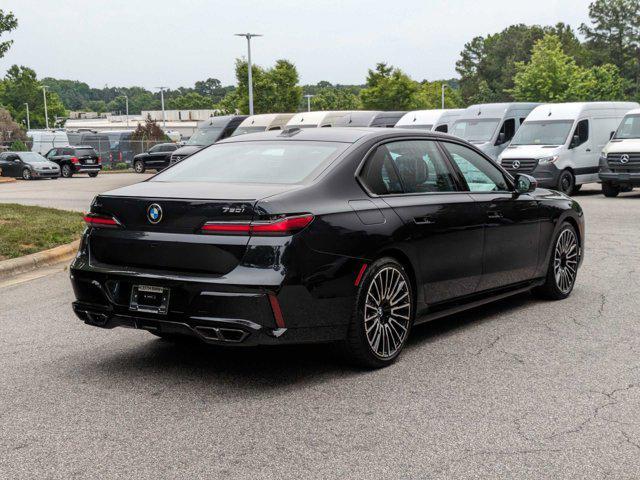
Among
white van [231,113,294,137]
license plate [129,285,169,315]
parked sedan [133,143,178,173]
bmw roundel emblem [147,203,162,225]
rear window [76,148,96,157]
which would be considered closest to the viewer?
license plate [129,285,169,315]

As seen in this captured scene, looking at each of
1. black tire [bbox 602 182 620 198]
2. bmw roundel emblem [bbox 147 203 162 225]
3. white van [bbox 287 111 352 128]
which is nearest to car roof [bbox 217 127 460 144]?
bmw roundel emblem [bbox 147 203 162 225]

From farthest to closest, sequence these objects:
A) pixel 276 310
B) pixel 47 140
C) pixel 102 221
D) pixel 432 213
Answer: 1. pixel 47 140
2. pixel 432 213
3. pixel 102 221
4. pixel 276 310

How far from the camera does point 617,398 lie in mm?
4992

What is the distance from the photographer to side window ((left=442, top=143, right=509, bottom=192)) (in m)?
6.84

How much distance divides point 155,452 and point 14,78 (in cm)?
11338

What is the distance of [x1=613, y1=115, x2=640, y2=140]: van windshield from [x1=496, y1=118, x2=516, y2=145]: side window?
4079 millimetres

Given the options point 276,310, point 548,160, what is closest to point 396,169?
point 276,310

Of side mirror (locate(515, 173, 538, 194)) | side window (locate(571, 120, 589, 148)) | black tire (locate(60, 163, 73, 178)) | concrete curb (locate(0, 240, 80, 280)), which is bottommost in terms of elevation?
black tire (locate(60, 163, 73, 178))

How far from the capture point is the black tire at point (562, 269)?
7883 millimetres

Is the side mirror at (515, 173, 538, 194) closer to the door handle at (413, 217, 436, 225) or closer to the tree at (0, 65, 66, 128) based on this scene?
the door handle at (413, 217, 436, 225)

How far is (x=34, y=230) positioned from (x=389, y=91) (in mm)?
64976

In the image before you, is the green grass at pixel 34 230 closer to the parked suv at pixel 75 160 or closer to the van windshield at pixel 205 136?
the van windshield at pixel 205 136

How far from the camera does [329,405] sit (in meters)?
4.90

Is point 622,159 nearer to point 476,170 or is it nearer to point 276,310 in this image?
point 476,170
